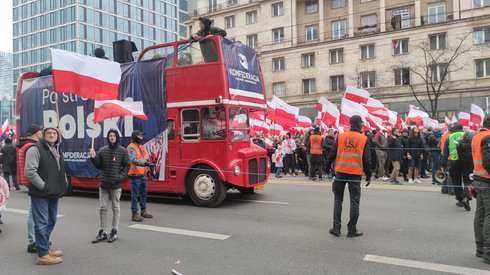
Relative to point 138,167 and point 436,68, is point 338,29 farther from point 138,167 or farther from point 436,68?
point 138,167

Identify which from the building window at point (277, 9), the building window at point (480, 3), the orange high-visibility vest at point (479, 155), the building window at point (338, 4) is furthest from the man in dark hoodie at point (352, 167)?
the building window at point (277, 9)

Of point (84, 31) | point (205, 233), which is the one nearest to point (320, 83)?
point (205, 233)

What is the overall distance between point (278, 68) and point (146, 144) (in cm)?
3805

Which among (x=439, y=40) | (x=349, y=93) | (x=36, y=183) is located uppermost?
(x=439, y=40)

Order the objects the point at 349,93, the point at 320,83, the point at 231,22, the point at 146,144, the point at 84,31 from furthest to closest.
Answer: the point at 84,31
the point at 231,22
the point at 320,83
the point at 349,93
the point at 146,144

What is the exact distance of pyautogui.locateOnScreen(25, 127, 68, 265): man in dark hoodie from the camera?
205 inches

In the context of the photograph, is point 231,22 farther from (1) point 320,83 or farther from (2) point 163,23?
(2) point 163,23

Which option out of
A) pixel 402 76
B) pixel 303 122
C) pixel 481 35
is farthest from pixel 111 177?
pixel 481 35

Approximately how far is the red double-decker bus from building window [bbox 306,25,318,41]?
37.1 meters

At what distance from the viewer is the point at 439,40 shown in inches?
1517

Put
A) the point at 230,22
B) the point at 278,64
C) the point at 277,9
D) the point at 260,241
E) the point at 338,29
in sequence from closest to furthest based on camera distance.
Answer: the point at 260,241, the point at 338,29, the point at 278,64, the point at 277,9, the point at 230,22

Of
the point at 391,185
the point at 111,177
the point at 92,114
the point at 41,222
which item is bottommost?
the point at 391,185

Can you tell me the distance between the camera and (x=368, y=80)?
1631 inches

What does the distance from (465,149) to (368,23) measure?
37.1 m
